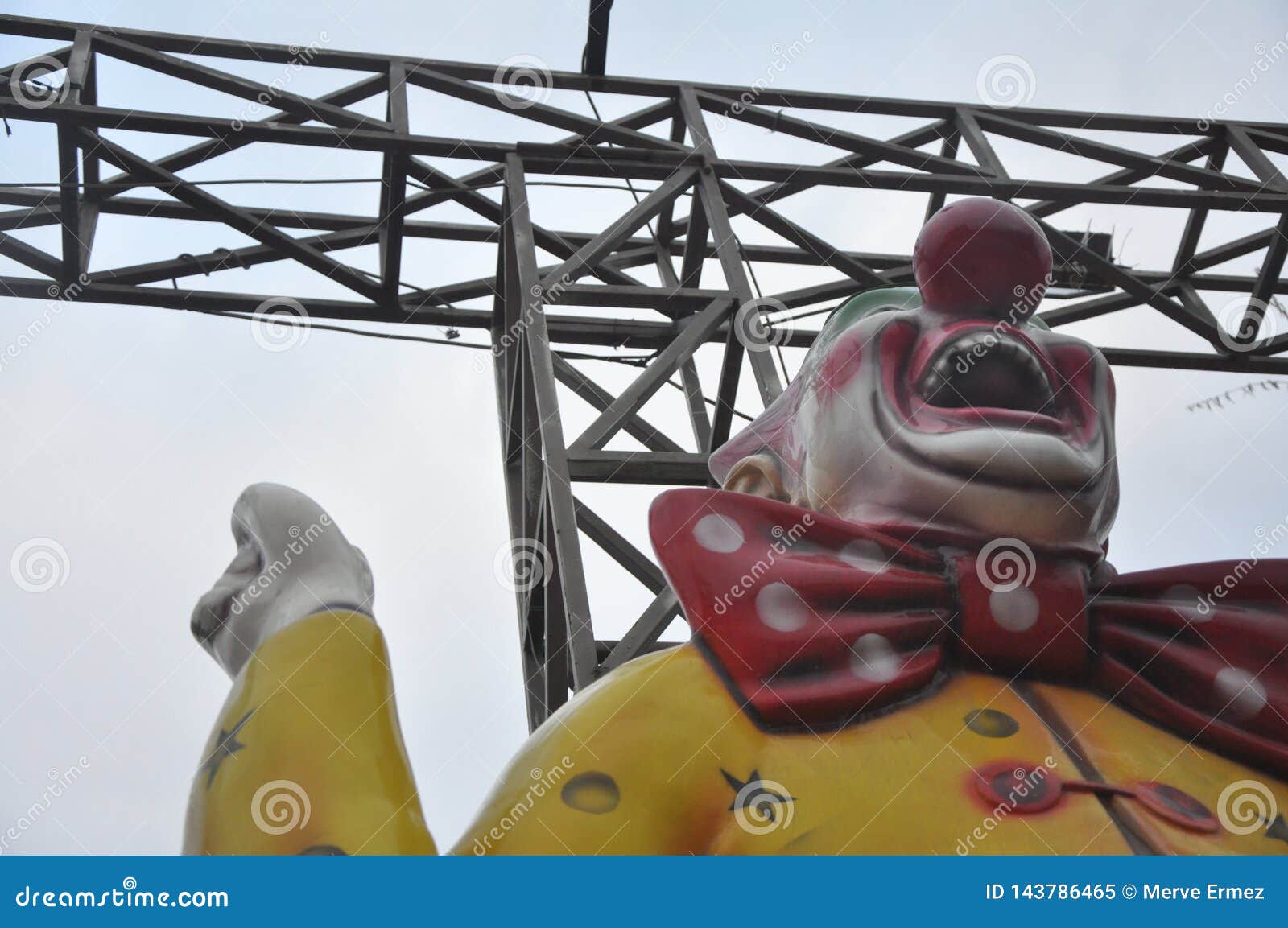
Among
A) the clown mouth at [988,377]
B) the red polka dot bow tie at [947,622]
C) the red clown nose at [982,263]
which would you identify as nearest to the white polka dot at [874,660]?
the red polka dot bow tie at [947,622]

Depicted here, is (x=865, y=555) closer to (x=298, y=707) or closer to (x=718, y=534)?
(x=718, y=534)

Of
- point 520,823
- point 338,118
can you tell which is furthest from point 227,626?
point 338,118

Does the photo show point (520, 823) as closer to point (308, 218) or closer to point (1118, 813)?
point (1118, 813)

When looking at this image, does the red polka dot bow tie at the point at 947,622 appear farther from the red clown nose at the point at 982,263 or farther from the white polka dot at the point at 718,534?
the red clown nose at the point at 982,263

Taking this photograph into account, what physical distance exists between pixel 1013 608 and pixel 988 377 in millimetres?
367

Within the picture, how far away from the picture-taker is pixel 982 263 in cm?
240

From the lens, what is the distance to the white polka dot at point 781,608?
2.10 metres

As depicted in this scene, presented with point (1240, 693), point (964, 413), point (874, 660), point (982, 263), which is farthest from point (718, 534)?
point (1240, 693)

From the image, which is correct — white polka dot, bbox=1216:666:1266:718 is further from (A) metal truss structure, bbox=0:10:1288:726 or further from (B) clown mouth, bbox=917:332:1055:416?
(A) metal truss structure, bbox=0:10:1288:726

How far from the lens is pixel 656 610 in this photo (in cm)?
356

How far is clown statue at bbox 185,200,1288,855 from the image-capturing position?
192cm

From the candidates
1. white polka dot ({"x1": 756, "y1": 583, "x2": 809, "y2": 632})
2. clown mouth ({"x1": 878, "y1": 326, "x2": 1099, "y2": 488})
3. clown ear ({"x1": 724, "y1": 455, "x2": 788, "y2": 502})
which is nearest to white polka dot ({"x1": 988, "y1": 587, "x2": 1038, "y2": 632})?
clown mouth ({"x1": 878, "y1": 326, "x2": 1099, "y2": 488})

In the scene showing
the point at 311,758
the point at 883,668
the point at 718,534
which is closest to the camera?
the point at 311,758

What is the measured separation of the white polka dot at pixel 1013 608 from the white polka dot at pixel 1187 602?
0.23 m
